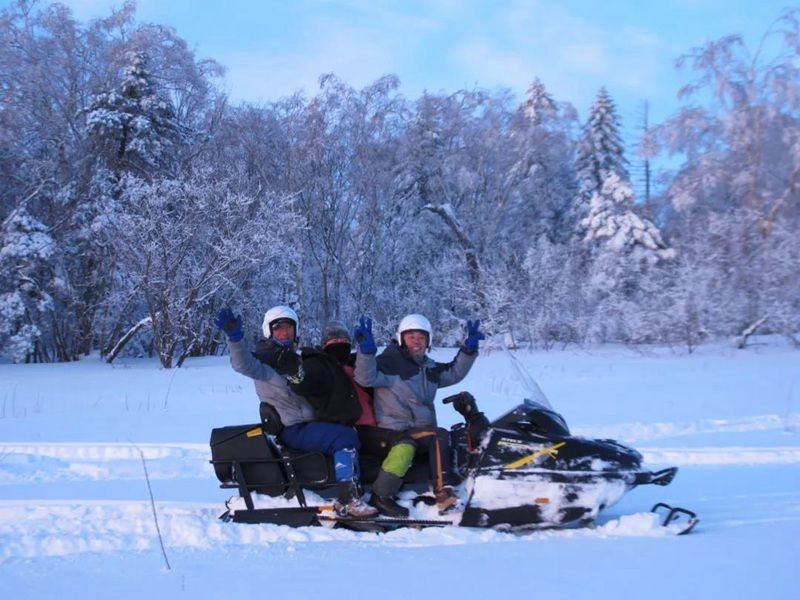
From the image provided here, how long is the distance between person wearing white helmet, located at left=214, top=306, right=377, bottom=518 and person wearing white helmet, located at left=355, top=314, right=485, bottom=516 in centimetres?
22

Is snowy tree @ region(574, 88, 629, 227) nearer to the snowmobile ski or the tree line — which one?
the tree line

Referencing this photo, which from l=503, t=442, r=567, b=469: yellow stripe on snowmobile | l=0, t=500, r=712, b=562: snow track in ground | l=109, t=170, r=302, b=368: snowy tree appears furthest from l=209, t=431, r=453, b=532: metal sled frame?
l=109, t=170, r=302, b=368: snowy tree

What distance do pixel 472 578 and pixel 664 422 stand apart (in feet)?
21.2

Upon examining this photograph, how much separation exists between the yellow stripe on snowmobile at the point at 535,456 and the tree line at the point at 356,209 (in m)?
17.4

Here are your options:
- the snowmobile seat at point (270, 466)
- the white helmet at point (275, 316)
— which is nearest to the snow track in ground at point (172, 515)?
the snowmobile seat at point (270, 466)

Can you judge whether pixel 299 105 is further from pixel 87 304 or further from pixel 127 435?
pixel 127 435

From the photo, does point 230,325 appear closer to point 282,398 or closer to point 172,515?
point 282,398

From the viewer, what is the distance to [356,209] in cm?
2903

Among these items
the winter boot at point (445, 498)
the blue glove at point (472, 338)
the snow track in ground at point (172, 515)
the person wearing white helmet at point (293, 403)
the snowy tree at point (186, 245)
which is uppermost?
the snowy tree at point (186, 245)

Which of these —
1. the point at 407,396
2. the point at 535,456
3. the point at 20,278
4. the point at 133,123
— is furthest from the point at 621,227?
the point at 535,456

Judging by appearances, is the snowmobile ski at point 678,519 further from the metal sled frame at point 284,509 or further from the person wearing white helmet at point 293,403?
the metal sled frame at point 284,509

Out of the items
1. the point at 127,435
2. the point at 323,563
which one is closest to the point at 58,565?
the point at 323,563

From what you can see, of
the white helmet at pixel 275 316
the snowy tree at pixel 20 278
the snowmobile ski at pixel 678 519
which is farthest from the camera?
the snowy tree at pixel 20 278

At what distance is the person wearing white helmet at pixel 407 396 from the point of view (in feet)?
16.4
